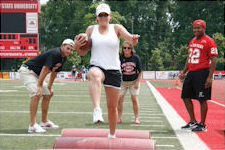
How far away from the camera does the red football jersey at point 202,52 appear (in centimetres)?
681

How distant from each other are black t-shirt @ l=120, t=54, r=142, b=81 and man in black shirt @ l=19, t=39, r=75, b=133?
132 centimetres

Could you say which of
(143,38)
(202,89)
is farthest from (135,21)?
(202,89)

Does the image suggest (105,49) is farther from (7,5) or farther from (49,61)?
(7,5)

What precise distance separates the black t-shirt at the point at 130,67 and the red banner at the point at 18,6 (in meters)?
32.9

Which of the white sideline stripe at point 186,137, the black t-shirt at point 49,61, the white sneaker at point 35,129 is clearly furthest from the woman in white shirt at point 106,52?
the white sneaker at point 35,129

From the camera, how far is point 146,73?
168 feet

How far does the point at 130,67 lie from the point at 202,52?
4.79 ft

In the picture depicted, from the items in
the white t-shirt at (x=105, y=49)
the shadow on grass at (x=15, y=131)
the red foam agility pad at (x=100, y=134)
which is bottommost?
the shadow on grass at (x=15, y=131)

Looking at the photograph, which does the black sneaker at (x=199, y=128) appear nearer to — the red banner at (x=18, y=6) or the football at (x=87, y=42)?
the football at (x=87, y=42)

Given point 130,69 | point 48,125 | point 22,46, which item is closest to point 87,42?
point 48,125

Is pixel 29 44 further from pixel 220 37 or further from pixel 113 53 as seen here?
pixel 113 53

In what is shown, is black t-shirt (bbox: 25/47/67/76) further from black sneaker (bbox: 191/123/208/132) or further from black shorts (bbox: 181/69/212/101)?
black sneaker (bbox: 191/123/208/132)

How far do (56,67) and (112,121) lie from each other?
208cm

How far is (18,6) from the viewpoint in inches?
1564
